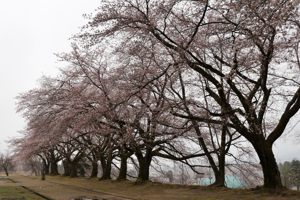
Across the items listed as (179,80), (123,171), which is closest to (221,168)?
(179,80)

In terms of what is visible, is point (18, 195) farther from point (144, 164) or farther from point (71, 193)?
point (144, 164)

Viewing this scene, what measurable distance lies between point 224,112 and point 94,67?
43.9 feet

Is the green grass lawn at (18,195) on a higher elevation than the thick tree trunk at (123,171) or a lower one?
lower

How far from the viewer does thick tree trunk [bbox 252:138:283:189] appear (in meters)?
17.3

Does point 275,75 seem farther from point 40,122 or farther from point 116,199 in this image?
point 40,122

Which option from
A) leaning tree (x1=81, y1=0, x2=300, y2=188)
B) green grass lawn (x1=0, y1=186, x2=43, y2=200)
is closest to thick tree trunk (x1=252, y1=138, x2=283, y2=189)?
leaning tree (x1=81, y1=0, x2=300, y2=188)

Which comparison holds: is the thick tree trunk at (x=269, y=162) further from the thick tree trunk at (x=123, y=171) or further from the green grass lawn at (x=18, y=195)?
the thick tree trunk at (x=123, y=171)

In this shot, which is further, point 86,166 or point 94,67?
point 86,166

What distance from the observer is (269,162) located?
1733cm

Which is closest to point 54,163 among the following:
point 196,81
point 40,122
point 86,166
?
point 86,166

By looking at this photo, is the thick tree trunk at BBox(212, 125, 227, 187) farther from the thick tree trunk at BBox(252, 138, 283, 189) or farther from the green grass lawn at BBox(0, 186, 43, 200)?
the green grass lawn at BBox(0, 186, 43, 200)

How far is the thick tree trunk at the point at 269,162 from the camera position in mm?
17266

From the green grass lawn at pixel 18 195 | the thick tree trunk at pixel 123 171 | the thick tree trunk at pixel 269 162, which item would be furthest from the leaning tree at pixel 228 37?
the thick tree trunk at pixel 123 171

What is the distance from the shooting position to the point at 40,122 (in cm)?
2902
